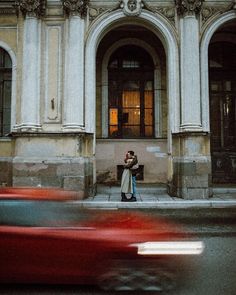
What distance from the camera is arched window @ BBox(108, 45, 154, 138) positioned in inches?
750

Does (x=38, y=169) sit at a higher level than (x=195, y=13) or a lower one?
lower

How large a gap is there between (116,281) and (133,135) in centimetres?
1427

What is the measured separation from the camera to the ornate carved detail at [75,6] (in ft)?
50.2

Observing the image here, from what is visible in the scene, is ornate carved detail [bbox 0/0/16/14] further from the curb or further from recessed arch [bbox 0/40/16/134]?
the curb

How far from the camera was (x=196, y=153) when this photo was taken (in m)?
14.9

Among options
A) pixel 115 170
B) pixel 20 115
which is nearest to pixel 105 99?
pixel 115 170

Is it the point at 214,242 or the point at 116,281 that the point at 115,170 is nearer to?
the point at 214,242

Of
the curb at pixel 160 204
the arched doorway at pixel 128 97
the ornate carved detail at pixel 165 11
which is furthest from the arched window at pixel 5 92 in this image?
the ornate carved detail at pixel 165 11

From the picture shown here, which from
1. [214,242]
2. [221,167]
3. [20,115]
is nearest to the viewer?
[214,242]

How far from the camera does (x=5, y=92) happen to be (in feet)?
55.6

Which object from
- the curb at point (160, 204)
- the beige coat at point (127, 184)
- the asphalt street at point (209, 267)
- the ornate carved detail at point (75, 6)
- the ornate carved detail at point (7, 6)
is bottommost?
the asphalt street at point (209, 267)

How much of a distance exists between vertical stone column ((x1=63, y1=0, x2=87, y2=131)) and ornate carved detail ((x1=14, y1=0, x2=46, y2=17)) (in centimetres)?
99

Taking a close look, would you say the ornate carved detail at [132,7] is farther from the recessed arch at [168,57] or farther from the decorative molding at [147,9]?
the recessed arch at [168,57]

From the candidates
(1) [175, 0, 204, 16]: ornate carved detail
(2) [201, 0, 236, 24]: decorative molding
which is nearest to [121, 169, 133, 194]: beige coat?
(1) [175, 0, 204, 16]: ornate carved detail
